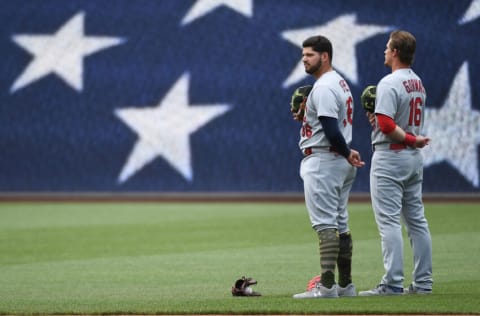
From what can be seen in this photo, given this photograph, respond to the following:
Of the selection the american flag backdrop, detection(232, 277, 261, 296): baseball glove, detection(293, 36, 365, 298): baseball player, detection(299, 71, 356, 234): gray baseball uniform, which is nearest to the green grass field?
detection(232, 277, 261, 296): baseball glove

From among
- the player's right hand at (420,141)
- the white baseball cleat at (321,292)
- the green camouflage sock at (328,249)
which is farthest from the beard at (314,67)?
the white baseball cleat at (321,292)

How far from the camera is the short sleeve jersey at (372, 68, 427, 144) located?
7445mm

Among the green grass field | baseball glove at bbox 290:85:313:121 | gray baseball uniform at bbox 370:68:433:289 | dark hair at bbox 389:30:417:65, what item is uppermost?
dark hair at bbox 389:30:417:65

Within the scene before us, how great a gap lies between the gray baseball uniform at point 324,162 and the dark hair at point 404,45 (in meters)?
0.51

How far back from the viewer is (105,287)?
28.2 feet

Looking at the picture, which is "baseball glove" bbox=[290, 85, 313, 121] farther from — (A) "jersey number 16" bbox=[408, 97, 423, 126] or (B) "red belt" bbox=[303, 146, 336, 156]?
(A) "jersey number 16" bbox=[408, 97, 423, 126]

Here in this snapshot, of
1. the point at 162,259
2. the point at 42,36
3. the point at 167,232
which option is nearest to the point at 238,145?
the point at 42,36

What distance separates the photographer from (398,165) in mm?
7559

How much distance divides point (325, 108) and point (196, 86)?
14.7m

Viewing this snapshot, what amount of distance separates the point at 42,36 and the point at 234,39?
4.39m

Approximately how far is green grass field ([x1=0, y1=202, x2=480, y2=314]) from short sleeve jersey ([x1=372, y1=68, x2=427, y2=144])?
1292 millimetres

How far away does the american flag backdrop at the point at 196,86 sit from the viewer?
69.1ft

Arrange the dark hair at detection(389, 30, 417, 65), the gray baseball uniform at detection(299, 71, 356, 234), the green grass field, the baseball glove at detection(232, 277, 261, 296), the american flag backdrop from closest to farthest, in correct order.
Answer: the green grass field < the gray baseball uniform at detection(299, 71, 356, 234) < the dark hair at detection(389, 30, 417, 65) < the baseball glove at detection(232, 277, 261, 296) < the american flag backdrop

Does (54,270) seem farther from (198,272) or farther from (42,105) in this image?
(42,105)
